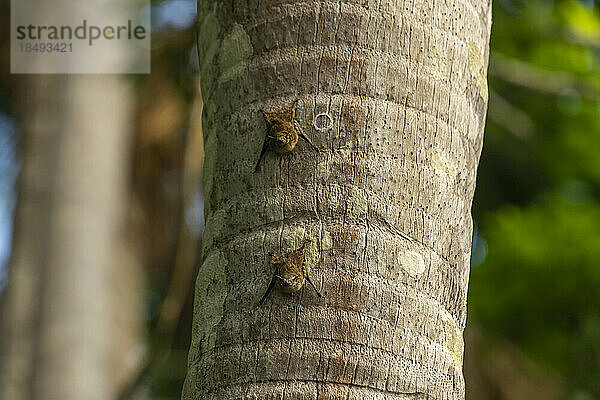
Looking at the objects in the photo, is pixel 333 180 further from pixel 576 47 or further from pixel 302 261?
pixel 576 47

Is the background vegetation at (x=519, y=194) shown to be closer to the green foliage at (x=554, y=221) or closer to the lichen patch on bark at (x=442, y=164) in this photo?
the green foliage at (x=554, y=221)

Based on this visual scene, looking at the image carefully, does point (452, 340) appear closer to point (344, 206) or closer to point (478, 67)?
point (344, 206)

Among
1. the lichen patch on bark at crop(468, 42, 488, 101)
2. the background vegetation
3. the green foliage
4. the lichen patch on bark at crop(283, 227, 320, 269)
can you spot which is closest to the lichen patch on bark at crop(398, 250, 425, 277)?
the lichen patch on bark at crop(283, 227, 320, 269)

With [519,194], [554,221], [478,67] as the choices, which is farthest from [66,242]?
[478,67]

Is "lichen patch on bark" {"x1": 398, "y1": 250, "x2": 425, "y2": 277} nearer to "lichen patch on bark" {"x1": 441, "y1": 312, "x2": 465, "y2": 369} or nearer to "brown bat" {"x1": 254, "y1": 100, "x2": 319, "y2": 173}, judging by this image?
"lichen patch on bark" {"x1": 441, "y1": 312, "x2": 465, "y2": 369}

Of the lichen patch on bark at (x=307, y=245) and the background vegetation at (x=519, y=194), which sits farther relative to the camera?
the background vegetation at (x=519, y=194)

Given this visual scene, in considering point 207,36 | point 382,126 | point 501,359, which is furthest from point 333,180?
point 501,359

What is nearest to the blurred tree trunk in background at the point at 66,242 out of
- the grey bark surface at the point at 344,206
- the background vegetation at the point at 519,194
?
the background vegetation at the point at 519,194
